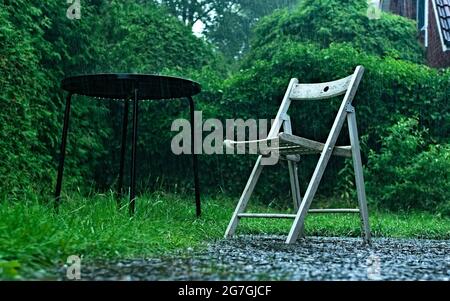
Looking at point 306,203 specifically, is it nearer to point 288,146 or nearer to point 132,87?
point 288,146

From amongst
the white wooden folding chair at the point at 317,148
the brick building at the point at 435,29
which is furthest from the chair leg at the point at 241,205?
the brick building at the point at 435,29

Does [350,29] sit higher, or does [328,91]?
[350,29]

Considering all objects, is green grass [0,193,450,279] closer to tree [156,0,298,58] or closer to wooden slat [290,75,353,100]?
wooden slat [290,75,353,100]

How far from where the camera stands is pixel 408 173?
235 inches

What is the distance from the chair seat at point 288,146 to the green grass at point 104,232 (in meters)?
0.55

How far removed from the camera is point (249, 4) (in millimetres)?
19609

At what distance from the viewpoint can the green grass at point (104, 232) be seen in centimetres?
189

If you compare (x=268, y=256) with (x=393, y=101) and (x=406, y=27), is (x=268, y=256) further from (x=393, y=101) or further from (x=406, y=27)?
(x=406, y=27)

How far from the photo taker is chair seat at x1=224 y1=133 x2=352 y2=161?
3.02 m

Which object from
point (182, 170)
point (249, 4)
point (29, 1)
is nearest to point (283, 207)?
point (182, 170)

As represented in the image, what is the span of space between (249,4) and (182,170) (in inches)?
558
